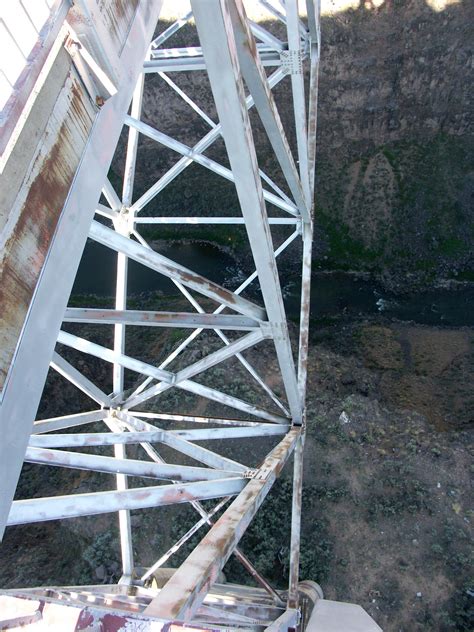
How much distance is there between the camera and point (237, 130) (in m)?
3.01

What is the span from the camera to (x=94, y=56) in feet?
6.66

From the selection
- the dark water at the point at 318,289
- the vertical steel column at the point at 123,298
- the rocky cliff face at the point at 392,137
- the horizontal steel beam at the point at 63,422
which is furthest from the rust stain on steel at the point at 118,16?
the rocky cliff face at the point at 392,137

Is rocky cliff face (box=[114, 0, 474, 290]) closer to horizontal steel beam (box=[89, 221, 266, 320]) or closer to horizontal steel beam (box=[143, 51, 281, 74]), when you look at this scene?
horizontal steel beam (box=[143, 51, 281, 74])

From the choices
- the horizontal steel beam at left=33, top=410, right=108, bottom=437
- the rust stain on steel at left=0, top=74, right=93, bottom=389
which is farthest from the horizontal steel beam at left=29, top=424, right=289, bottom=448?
the rust stain on steel at left=0, top=74, right=93, bottom=389

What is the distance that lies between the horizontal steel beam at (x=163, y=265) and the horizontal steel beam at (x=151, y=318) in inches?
7.5

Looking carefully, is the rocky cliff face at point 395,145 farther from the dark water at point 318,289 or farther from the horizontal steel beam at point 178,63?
the horizontal steel beam at point 178,63

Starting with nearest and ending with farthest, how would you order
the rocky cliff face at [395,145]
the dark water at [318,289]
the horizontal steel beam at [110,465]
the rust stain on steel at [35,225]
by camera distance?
the rust stain on steel at [35,225]
the horizontal steel beam at [110,465]
the rocky cliff face at [395,145]
the dark water at [318,289]

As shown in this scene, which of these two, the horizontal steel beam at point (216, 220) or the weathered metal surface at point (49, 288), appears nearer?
the weathered metal surface at point (49, 288)

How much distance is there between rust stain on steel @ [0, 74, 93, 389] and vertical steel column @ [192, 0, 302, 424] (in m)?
1.01

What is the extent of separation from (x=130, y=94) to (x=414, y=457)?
1003cm

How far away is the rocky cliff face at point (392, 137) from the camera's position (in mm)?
15539

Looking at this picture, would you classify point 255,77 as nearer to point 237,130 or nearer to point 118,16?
point 237,130

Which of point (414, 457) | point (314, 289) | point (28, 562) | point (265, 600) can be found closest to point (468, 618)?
point (414, 457)

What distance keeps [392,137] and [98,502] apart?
690 inches
